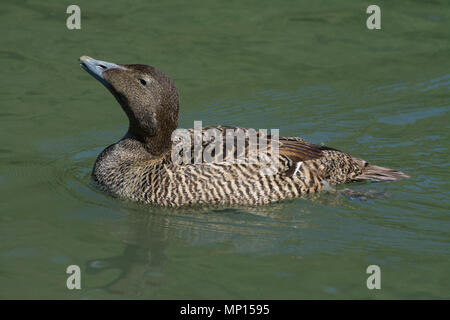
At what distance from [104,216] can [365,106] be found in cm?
453

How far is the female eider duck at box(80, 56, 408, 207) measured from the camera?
8.24 m

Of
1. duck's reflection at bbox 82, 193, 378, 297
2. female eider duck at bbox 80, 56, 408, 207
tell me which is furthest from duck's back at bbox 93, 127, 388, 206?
duck's reflection at bbox 82, 193, 378, 297

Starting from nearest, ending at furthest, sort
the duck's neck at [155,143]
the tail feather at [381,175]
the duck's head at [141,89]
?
1. the duck's head at [141,89]
2. the duck's neck at [155,143]
3. the tail feather at [381,175]

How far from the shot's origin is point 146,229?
7895 mm

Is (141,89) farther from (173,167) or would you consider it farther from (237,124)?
(237,124)

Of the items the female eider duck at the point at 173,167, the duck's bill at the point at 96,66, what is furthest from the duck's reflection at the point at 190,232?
the duck's bill at the point at 96,66

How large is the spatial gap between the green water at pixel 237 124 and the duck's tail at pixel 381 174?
0.09 m

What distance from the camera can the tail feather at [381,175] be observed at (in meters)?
8.85

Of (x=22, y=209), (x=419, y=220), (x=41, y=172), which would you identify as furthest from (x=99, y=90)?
(x=419, y=220)

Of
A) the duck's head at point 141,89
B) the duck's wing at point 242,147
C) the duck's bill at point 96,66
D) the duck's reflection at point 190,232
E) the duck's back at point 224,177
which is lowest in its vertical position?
the duck's reflection at point 190,232

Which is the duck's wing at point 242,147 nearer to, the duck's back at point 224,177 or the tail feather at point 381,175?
the duck's back at point 224,177

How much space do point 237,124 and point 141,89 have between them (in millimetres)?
2703

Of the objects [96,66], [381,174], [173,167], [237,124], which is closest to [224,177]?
[173,167]

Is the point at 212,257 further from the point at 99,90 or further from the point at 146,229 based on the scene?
the point at 99,90
